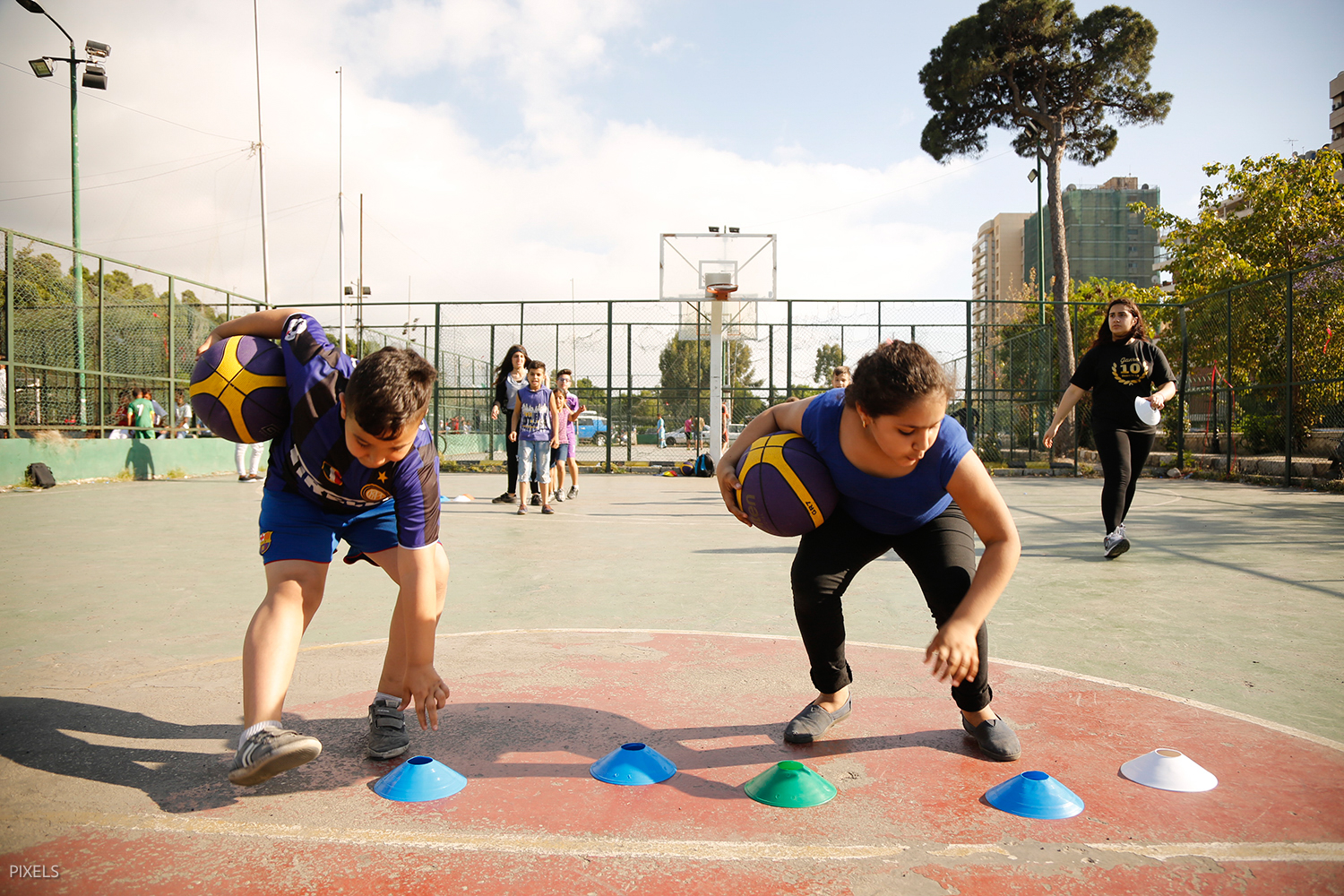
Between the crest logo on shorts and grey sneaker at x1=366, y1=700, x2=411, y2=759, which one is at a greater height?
the crest logo on shorts

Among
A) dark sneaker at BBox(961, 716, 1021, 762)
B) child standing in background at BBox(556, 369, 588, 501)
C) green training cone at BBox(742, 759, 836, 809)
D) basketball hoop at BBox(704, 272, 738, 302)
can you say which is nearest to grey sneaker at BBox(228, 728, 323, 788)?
green training cone at BBox(742, 759, 836, 809)

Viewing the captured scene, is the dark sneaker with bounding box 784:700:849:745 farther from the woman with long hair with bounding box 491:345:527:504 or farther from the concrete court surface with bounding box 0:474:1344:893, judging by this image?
the woman with long hair with bounding box 491:345:527:504

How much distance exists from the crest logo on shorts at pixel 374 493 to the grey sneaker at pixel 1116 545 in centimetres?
580

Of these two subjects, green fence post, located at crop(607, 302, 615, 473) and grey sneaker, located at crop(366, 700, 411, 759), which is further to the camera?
green fence post, located at crop(607, 302, 615, 473)

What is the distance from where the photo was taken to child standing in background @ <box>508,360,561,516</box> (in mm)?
10180

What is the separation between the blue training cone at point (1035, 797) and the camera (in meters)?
2.32

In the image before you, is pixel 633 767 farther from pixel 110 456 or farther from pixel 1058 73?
pixel 1058 73

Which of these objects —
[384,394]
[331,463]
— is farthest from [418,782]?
[384,394]

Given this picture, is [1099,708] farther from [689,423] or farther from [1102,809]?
[689,423]

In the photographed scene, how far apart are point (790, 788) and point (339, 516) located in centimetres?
171

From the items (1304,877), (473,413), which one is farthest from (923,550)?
(473,413)

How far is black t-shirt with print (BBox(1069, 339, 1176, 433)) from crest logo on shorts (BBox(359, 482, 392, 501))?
565 cm

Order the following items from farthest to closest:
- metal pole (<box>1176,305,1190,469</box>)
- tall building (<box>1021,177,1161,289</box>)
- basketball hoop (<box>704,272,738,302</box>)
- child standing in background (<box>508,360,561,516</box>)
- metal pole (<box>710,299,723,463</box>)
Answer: tall building (<box>1021,177,1161,289</box>) → basketball hoop (<box>704,272,738,302</box>) → metal pole (<box>710,299,723,463</box>) → metal pole (<box>1176,305,1190,469</box>) → child standing in background (<box>508,360,561,516</box>)

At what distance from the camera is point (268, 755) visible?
232 centimetres
